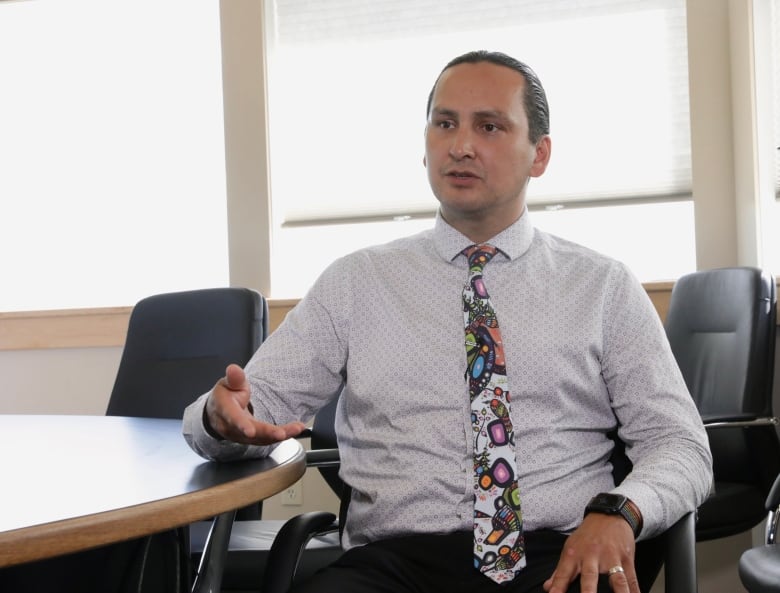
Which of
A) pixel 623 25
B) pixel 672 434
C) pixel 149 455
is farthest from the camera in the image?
pixel 623 25

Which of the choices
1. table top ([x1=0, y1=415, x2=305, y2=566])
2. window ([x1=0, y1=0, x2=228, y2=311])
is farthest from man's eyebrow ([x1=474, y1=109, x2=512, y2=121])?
window ([x1=0, y1=0, x2=228, y2=311])

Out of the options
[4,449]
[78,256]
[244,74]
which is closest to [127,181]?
[78,256]

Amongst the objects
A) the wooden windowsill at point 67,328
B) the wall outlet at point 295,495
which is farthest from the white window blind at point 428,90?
the wall outlet at point 295,495

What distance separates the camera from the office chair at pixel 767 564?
5.51ft

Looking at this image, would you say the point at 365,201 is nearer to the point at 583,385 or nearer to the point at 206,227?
the point at 206,227

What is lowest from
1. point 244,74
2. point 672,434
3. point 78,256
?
point 672,434

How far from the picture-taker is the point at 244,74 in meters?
3.44

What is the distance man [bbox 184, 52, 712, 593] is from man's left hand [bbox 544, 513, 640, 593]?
16 mm

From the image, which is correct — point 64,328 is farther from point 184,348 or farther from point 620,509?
point 620,509

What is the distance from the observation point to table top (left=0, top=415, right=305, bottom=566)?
0.92 m

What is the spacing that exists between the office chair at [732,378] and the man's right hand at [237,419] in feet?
4.49

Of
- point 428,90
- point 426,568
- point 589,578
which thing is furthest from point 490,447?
point 428,90

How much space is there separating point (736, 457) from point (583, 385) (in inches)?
43.0

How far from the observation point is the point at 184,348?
242 centimetres
